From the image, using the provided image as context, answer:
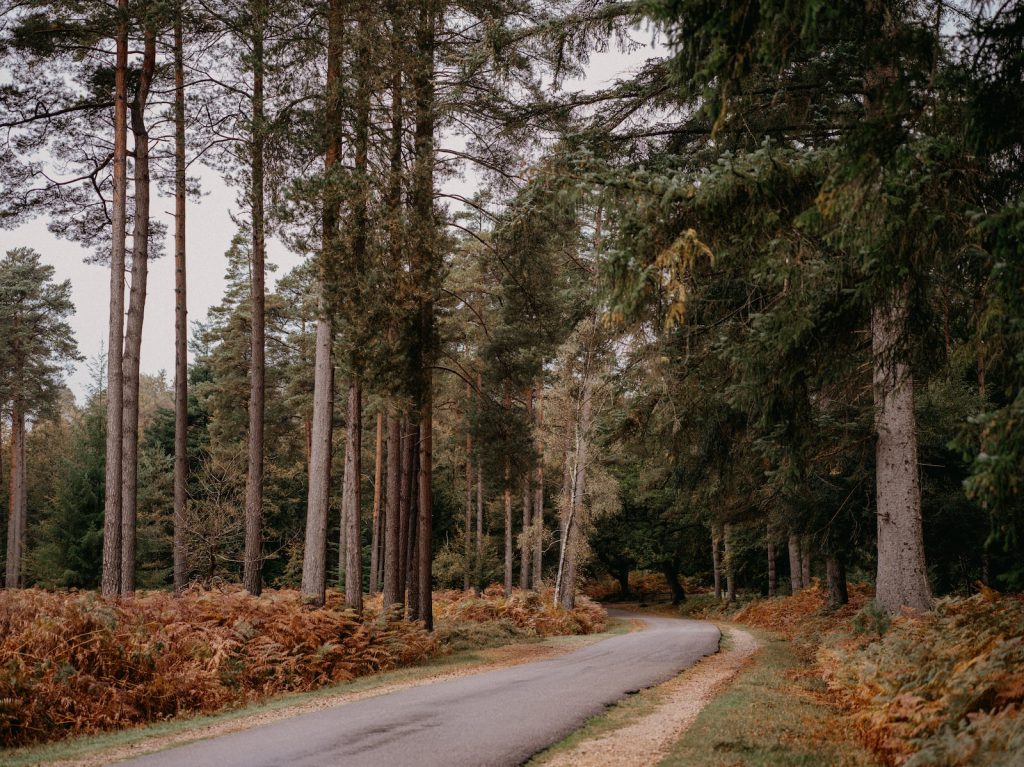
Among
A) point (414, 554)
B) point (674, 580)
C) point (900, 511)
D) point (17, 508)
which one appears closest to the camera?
point (900, 511)

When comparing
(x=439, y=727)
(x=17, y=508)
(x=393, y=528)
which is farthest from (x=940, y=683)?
(x=17, y=508)

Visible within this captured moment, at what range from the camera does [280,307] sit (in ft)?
110

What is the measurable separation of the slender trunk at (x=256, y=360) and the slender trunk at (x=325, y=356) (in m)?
1.23

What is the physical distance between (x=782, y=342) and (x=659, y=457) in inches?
241

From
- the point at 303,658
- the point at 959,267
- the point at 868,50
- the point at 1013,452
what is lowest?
the point at 303,658

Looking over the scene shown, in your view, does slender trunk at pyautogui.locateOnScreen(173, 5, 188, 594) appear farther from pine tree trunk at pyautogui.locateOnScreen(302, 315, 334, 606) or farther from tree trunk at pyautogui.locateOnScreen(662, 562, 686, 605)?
tree trunk at pyautogui.locateOnScreen(662, 562, 686, 605)

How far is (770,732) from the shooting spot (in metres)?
6.59

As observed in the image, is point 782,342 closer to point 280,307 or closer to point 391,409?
point 391,409

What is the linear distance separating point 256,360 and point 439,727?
32.4 ft

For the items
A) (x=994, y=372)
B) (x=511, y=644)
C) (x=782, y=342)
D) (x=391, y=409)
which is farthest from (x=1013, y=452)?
(x=511, y=644)

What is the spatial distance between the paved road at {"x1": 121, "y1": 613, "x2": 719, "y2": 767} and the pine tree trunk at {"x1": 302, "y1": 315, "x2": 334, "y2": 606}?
3987 mm

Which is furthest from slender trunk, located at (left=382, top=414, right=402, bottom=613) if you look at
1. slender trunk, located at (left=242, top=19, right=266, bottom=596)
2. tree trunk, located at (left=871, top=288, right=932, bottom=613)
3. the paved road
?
tree trunk, located at (left=871, top=288, right=932, bottom=613)

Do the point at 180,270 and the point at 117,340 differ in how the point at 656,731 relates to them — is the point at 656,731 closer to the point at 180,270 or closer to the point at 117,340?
the point at 117,340

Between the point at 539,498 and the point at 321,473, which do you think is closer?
the point at 321,473
